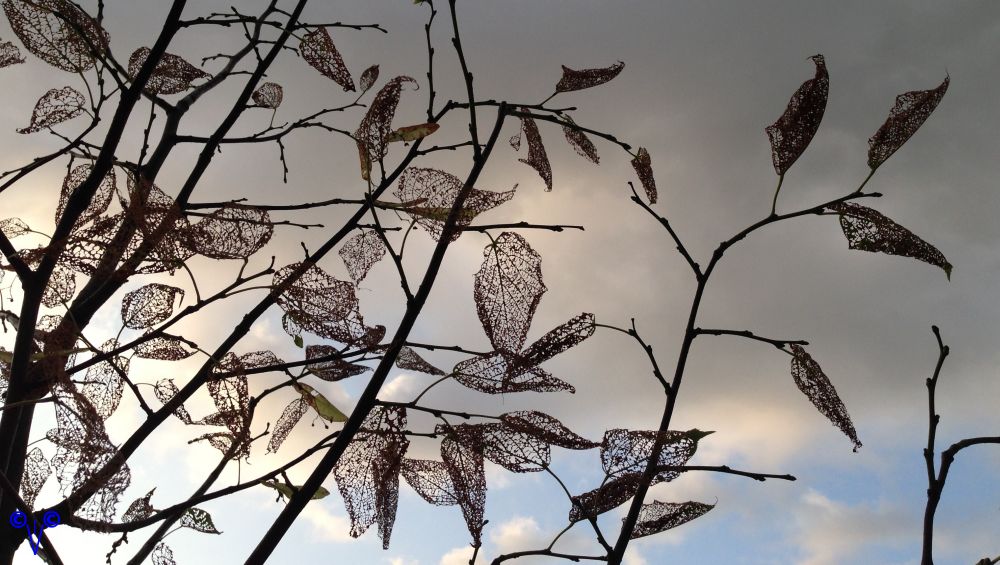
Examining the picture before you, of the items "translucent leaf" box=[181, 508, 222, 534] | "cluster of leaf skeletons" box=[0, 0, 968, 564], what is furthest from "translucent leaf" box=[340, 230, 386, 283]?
"translucent leaf" box=[181, 508, 222, 534]

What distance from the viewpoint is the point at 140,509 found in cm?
69

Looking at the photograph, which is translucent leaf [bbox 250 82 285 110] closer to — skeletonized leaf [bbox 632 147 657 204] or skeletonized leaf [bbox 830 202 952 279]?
skeletonized leaf [bbox 632 147 657 204]

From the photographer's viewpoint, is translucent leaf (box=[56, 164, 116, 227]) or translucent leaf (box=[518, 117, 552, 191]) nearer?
translucent leaf (box=[518, 117, 552, 191])

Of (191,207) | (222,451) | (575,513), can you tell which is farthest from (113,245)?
(575,513)

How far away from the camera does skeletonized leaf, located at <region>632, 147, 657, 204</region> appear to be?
1.82ft

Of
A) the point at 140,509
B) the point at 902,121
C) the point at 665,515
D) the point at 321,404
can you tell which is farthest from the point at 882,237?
the point at 140,509

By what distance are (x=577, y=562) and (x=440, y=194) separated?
0.26 metres

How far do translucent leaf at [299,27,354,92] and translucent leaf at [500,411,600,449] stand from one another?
0.32 meters

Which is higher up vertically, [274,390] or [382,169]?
[382,169]

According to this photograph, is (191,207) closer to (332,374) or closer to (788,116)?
Result: (332,374)

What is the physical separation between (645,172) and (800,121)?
0.36 feet

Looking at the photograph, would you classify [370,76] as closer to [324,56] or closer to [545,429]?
[324,56]

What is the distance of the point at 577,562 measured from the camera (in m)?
0.50

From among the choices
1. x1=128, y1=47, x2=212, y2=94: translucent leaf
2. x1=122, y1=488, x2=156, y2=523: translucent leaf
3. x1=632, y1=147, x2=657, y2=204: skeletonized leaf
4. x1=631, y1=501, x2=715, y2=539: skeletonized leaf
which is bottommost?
x1=631, y1=501, x2=715, y2=539: skeletonized leaf
